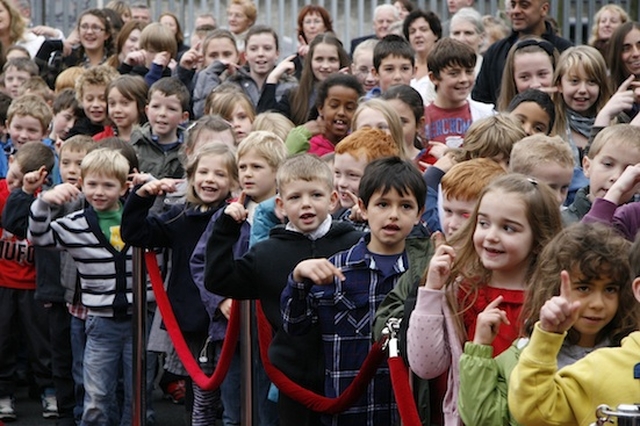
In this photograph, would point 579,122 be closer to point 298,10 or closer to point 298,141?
point 298,141

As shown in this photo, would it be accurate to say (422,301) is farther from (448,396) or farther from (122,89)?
(122,89)

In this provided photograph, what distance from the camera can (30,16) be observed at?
1788cm

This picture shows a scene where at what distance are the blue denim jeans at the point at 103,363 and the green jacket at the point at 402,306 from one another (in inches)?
120

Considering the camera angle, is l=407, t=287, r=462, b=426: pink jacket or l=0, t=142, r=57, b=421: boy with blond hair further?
l=0, t=142, r=57, b=421: boy with blond hair

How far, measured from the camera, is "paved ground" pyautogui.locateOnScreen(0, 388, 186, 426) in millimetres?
9797

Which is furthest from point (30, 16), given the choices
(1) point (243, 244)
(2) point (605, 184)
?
(2) point (605, 184)

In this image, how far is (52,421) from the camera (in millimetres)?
9859

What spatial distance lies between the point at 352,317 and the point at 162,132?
4170 mm

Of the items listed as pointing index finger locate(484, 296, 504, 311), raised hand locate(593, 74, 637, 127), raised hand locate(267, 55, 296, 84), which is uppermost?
raised hand locate(267, 55, 296, 84)

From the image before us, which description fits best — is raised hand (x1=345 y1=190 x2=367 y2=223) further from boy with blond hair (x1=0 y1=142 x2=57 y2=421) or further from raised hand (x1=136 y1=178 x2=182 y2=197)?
boy with blond hair (x1=0 y1=142 x2=57 y2=421)

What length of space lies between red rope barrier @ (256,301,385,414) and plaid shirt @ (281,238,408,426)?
0.26 feet

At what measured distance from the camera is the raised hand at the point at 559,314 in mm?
4461

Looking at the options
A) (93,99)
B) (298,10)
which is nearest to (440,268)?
(93,99)

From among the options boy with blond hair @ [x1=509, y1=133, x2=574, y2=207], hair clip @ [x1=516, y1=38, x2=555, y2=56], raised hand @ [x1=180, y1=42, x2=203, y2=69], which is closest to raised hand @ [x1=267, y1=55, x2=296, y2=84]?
raised hand @ [x1=180, y1=42, x2=203, y2=69]
